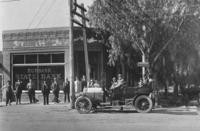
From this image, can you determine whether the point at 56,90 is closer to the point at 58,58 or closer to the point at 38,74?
the point at 58,58

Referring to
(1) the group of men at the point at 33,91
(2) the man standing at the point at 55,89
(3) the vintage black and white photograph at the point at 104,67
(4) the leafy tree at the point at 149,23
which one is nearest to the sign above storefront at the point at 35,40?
(3) the vintage black and white photograph at the point at 104,67

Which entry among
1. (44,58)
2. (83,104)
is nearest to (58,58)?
(44,58)

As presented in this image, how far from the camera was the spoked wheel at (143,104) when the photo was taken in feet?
60.8

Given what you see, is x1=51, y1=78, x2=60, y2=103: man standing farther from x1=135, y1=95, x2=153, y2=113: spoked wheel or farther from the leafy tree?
x1=135, y1=95, x2=153, y2=113: spoked wheel

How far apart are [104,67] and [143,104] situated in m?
9.29

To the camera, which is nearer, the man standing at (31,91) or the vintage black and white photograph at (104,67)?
the vintage black and white photograph at (104,67)

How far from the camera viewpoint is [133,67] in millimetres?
28094

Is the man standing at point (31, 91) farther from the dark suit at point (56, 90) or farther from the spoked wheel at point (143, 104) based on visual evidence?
the spoked wheel at point (143, 104)

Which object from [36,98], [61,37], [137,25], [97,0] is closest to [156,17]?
[137,25]

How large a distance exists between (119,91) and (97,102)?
1.15m

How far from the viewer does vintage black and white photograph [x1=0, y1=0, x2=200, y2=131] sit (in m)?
16.5

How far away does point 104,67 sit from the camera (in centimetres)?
2767

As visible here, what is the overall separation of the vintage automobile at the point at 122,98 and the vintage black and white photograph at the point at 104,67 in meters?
0.05

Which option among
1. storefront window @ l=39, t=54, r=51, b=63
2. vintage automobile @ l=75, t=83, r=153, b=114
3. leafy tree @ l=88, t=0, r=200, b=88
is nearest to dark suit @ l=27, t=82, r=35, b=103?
storefront window @ l=39, t=54, r=51, b=63
